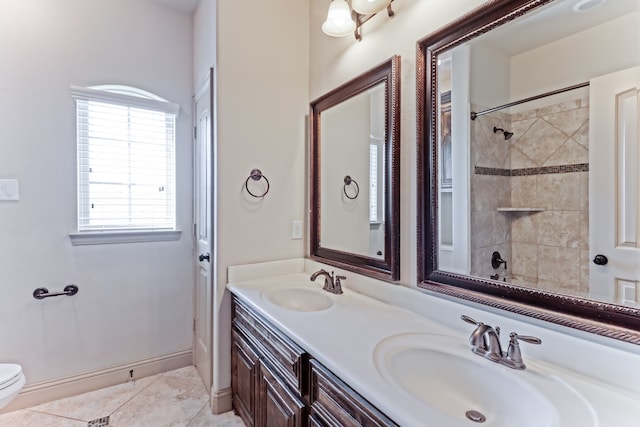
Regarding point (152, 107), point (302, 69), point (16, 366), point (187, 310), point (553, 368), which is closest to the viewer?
point (553, 368)

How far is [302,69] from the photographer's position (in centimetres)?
208

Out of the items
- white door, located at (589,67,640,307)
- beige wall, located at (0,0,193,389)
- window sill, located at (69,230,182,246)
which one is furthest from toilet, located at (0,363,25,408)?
white door, located at (589,67,640,307)

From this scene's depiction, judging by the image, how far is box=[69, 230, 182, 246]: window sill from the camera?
2045 millimetres

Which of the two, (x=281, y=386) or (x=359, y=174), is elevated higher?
(x=359, y=174)

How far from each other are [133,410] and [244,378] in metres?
0.82

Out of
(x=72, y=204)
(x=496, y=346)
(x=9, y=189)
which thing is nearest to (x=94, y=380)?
(x=72, y=204)

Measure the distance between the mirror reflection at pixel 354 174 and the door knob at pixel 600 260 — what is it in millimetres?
798

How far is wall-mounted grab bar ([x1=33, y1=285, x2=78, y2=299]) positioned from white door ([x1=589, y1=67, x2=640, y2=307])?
2617mm

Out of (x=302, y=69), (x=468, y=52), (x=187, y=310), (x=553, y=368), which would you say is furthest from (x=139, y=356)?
(x=468, y=52)

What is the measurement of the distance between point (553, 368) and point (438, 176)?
72 centimetres

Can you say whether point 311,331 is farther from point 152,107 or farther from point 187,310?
point 152,107

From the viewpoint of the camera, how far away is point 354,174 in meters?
1.75

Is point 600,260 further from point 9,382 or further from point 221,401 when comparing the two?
point 9,382

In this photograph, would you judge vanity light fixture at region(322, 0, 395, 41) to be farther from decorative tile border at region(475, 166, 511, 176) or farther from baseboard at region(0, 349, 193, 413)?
baseboard at region(0, 349, 193, 413)
